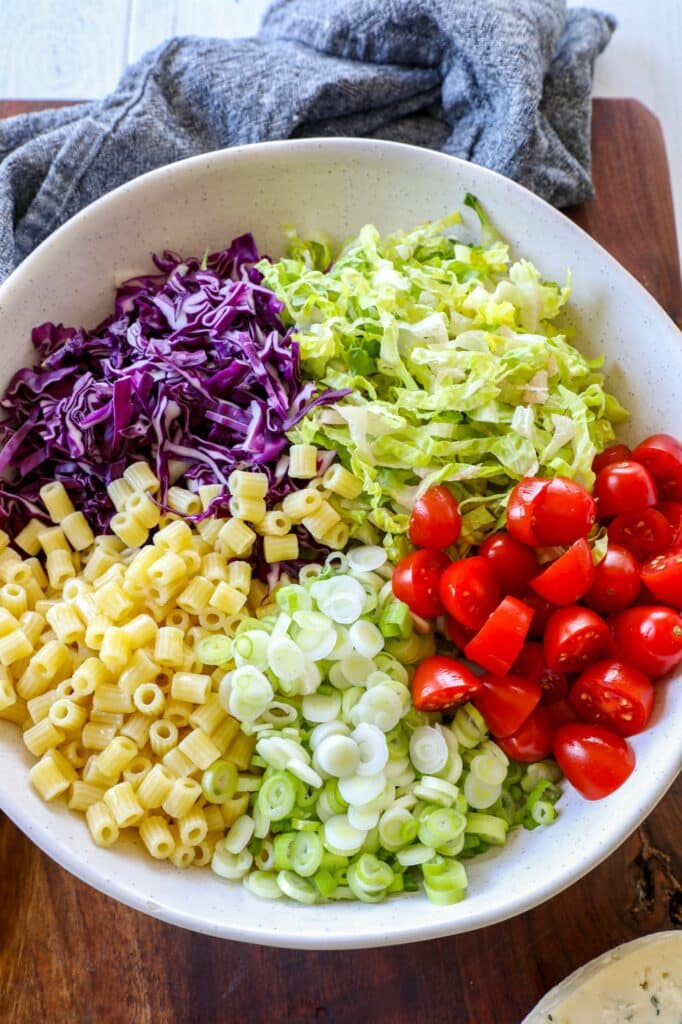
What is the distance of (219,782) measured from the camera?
196cm

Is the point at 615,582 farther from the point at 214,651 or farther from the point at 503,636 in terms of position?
the point at 214,651

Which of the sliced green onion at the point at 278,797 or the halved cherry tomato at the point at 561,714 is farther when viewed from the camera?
the halved cherry tomato at the point at 561,714

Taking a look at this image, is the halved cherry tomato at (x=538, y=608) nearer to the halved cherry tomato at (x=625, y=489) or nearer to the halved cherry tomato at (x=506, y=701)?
the halved cherry tomato at (x=506, y=701)

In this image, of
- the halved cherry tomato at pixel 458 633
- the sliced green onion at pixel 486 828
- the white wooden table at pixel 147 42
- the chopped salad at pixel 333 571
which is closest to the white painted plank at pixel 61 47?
the white wooden table at pixel 147 42

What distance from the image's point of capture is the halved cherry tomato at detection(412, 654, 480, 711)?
6.33 feet

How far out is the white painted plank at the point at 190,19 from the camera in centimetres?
312

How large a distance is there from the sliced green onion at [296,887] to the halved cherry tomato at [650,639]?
821 millimetres

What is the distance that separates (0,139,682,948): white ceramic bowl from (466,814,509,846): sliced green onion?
49 millimetres

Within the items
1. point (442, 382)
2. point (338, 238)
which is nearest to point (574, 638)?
point (442, 382)

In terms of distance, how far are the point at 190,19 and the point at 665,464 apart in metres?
2.20

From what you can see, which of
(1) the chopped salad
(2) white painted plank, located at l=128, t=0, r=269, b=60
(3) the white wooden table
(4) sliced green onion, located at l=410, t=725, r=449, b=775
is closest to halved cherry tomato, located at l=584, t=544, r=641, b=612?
(1) the chopped salad

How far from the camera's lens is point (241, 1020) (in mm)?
2041

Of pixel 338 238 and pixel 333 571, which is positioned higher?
pixel 338 238

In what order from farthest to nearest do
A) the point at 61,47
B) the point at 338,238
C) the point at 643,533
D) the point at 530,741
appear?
the point at 61,47
the point at 338,238
the point at 643,533
the point at 530,741
